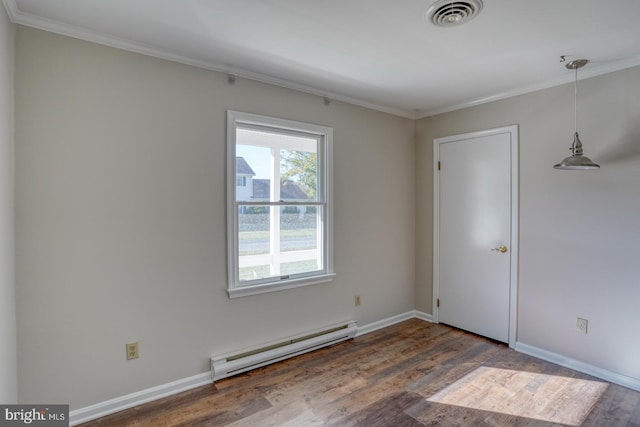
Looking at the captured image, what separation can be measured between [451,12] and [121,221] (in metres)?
2.39

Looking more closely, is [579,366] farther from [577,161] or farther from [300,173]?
[300,173]

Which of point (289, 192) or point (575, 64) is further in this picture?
point (289, 192)

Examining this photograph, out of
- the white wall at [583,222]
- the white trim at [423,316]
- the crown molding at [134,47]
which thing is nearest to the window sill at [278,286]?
the white trim at [423,316]

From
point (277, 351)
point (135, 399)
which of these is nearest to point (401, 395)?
point (277, 351)

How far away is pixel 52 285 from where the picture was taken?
1947 millimetres

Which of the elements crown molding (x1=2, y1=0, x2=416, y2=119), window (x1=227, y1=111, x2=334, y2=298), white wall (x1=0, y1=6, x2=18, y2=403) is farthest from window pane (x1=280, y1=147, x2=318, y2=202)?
white wall (x1=0, y1=6, x2=18, y2=403)

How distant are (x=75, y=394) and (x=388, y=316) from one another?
114 inches

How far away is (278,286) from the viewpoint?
2.84m

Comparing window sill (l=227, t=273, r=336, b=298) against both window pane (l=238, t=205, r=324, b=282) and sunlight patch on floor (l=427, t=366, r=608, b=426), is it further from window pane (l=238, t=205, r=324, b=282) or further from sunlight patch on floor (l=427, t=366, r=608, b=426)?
sunlight patch on floor (l=427, t=366, r=608, b=426)

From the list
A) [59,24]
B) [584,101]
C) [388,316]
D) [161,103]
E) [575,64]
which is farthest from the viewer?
[388,316]

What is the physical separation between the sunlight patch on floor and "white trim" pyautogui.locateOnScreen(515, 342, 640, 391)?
123 millimetres

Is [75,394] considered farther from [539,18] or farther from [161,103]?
[539,18]

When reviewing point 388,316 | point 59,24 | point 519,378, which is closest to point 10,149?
point 59,24

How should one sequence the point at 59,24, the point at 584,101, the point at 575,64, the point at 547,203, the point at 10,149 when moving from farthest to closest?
the point at 547,203
the point at 584,101
the point at 575,64
the point at 59,24
the point at 10,149
